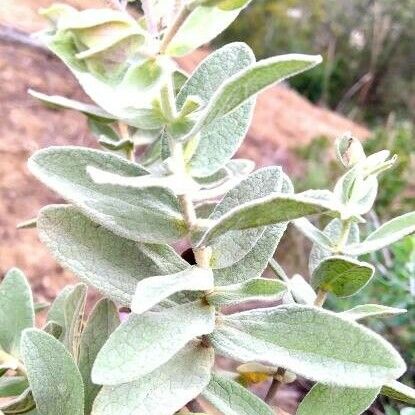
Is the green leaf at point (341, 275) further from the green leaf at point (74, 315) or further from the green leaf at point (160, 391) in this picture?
the green leaf at point (74, 315)

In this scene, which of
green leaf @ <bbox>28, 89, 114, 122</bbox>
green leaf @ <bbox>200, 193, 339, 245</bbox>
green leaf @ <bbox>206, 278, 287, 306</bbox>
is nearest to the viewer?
green leaf @ <bbox>200, 193, 339, 245</bbox>

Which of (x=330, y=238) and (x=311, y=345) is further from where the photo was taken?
(x=330, y=238)

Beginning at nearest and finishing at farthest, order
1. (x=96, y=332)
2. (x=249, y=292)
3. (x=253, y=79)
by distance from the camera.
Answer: (x=253, y=79) → (x=249, y=292) → (x=96, y=332)

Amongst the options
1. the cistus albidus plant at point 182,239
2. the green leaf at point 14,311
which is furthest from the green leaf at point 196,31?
the green leaf at point 14,311

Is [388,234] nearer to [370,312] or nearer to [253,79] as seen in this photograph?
[370,312]

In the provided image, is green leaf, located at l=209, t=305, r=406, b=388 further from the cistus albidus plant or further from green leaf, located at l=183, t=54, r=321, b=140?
green leaf, located at l=183, t=54, r=321, b=140

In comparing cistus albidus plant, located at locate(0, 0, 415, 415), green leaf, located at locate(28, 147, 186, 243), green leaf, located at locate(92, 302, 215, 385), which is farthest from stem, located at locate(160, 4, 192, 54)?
green leaf, located at locate(92, 302, 215, 385)

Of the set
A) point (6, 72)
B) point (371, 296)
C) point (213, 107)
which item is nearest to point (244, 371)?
point (213, 107)

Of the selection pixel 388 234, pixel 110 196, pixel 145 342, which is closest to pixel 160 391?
pixel 145 342
